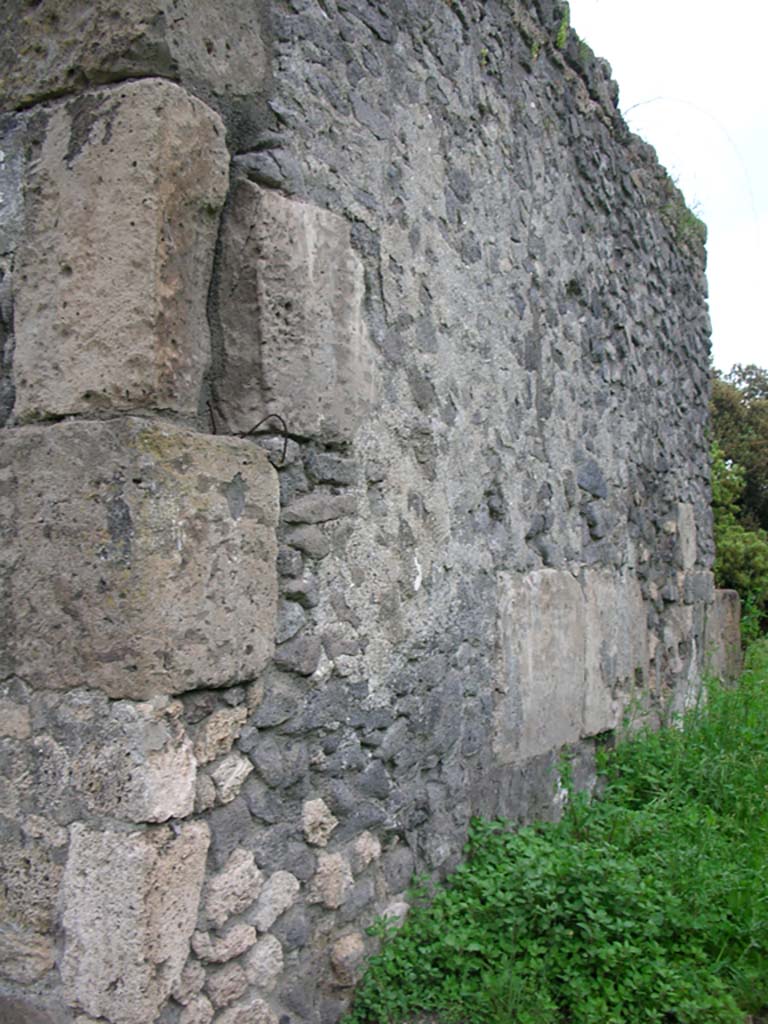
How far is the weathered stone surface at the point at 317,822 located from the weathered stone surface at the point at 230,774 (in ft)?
0.86

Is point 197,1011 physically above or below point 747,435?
below

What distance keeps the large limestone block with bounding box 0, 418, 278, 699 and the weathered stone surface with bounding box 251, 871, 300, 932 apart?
1.76 ft

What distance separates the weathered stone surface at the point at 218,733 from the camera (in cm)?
221

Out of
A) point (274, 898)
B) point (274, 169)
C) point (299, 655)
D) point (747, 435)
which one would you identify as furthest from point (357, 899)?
point (747, 435)

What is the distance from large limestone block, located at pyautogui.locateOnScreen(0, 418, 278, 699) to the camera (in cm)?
207

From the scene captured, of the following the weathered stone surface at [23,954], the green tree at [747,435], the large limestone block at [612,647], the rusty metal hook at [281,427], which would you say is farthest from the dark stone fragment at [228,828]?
the green tree at [747,435]

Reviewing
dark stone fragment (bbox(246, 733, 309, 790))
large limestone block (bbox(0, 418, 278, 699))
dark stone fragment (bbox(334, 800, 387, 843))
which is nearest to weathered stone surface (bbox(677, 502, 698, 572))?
dark stone fragment (bbox(334, 800, 387, 843))

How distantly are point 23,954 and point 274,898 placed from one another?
0.56m

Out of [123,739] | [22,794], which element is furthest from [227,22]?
[22,794]

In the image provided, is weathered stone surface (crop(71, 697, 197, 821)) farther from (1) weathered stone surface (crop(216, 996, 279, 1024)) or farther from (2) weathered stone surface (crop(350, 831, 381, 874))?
(2) weathered stone surface (crop(350, 831, 381, 874))

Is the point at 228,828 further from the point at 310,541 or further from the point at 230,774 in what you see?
the point at 310,541

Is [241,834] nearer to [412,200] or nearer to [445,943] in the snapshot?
[445,943]

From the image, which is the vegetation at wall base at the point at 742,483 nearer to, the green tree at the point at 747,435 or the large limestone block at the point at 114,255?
the green tree at the point at 747,435

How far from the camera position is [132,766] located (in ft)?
6.69
